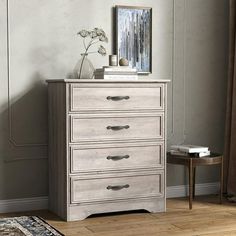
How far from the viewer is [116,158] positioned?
159 inches

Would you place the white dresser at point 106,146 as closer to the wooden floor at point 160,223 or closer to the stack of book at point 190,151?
the wooden floor at point 160,223

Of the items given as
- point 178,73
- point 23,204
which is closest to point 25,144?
point 23,204

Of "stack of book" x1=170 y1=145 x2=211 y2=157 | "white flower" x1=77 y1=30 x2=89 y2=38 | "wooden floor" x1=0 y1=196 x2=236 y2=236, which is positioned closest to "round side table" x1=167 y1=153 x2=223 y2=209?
"stack of book" x1=170 y1=145 x2=211 y2=157

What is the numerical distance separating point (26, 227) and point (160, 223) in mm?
931

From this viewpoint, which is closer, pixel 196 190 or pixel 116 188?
pixel 116 188

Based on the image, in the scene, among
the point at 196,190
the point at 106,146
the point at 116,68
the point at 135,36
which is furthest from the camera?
the point at 196,190

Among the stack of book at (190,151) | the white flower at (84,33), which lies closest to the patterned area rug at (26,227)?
the stack of book at (190,151)

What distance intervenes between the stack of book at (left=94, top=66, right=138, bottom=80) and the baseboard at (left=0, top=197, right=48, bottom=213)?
1.07 meters

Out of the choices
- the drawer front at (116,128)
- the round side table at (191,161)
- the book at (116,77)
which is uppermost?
the book at (116,77)

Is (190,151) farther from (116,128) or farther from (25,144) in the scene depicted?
(25,144)

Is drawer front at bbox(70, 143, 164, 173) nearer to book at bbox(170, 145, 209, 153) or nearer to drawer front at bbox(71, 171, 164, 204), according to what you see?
drawer front at bbox(71, 171, 164, 204)

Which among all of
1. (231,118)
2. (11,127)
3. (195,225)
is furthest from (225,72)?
(11,127)

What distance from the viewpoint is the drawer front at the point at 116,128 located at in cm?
389

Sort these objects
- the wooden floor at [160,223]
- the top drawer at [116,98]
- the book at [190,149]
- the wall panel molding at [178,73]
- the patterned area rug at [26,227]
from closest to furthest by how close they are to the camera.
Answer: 1. the patterned area rug at [26,227]
2. the wooden floor at [160,223]
3. the top drawer at [116,98]
4. the book at [190,149]
5. the wall panel molding at [178,73]
